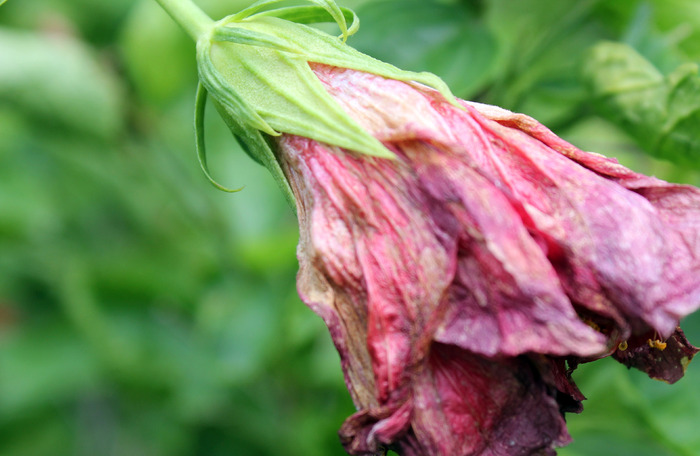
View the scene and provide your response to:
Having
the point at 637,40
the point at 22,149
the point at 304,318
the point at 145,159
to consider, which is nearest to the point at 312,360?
the point at 304,318

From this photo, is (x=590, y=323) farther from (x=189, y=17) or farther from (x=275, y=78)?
(x=189, y=17)

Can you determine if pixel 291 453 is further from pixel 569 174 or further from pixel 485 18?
pixel 569 174

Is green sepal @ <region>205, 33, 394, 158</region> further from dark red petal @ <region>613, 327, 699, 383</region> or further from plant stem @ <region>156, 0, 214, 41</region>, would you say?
dark red petal @ <region>613, 327, 699, 383</region>

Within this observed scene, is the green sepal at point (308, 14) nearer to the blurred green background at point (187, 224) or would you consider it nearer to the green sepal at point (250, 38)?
the green sepal at point (250, 38)

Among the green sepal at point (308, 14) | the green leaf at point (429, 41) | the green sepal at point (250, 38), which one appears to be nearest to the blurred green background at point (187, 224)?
the green leaf at point (429, 41)

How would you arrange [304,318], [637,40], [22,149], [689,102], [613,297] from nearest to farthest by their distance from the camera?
[613,297], [689,102], [637,40], [304,318], [22,149]

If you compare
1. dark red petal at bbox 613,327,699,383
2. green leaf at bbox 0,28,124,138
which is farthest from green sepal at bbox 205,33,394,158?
green leaf at bbox 0,28,124,138
